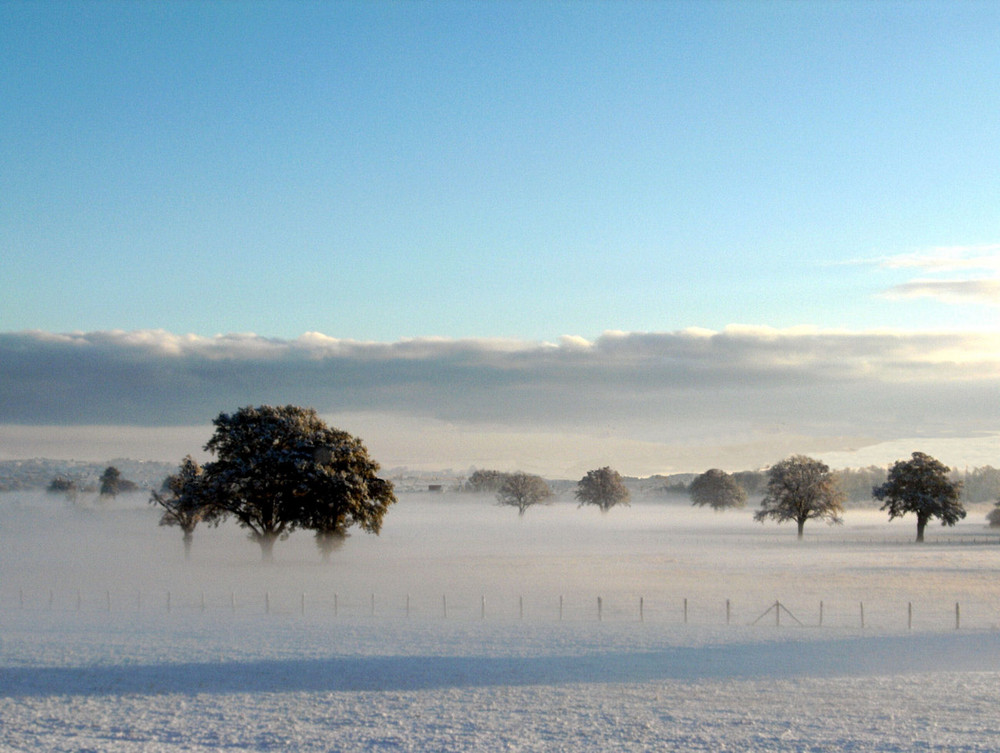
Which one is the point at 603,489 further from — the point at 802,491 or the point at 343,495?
the point at 343,495

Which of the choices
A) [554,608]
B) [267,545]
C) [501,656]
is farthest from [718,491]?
[501,656]

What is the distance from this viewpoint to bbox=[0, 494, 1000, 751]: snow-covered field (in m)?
24.0

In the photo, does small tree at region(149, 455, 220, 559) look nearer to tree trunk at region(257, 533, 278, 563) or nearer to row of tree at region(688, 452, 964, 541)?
tree trunk at region(257, 533, 278, 563)

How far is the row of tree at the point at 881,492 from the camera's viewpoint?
335 ft

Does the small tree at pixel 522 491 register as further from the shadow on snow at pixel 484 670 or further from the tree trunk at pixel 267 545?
the shadow on snow at pixel 484 670

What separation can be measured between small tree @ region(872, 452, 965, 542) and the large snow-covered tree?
59.6 meters

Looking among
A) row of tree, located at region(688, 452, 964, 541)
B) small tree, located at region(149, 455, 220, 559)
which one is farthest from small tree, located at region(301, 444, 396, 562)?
row of tree, located at region(688, 452, 964, 541)

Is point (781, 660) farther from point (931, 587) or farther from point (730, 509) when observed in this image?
point (730, 509)

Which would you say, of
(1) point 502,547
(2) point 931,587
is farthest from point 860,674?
(1) point 502,547

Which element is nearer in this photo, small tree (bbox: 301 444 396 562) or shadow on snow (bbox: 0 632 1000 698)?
shadow on snow (bbox: 0 632 1000 698)

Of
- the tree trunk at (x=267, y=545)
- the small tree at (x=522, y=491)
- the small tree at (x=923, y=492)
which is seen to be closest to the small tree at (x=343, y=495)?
the tree trunk at (x=267, y=545)

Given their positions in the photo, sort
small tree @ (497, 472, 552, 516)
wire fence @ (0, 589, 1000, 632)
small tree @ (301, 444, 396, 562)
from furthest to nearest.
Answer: small tree @ (497, 472, 552, 516) < small tree @ (301, 444, 396, 562) < wire fence @ (0, 589, 1000, 632)

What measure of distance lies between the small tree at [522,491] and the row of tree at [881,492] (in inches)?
2479

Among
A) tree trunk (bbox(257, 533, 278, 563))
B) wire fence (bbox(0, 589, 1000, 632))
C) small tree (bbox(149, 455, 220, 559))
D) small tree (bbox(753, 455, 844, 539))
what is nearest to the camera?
wire fence (bbox(0, 589, 1000, 632))
